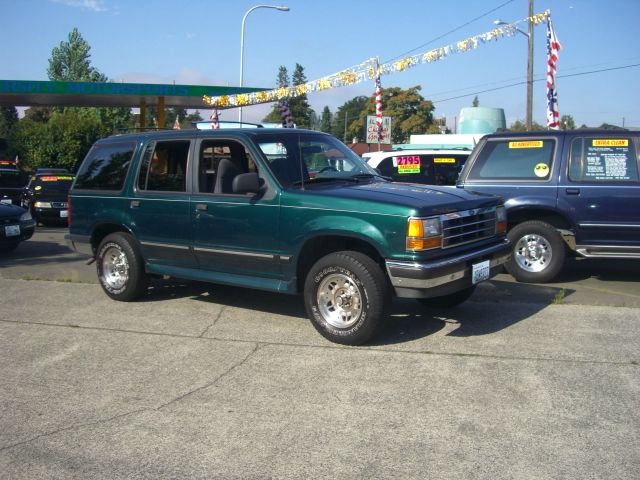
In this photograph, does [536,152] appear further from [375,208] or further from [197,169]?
[197,169]

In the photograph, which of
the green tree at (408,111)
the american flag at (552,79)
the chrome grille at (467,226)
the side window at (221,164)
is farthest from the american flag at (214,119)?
the green tree at (408,111)

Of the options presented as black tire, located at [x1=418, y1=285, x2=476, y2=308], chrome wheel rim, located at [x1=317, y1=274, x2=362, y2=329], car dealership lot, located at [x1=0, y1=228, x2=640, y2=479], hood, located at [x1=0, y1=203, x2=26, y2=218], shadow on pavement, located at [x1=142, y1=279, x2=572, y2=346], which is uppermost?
hood, located at [x1=0, y1=203, x2=26, y2=218]

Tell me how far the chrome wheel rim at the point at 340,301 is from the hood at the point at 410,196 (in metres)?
0.73

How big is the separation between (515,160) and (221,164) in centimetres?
413

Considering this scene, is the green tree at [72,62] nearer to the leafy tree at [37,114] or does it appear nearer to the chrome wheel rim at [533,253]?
the leafy tree at [37,114]

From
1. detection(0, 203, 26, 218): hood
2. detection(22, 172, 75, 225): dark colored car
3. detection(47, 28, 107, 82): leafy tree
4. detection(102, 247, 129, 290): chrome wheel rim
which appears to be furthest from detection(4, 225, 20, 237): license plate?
detection(47, 28, 107, 82): leafy tree

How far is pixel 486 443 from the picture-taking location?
375 centimetres

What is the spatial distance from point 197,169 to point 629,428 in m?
4.63

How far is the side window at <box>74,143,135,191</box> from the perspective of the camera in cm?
734

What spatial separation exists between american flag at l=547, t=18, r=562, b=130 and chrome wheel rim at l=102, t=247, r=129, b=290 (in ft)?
35.2

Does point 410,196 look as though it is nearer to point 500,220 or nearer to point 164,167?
point 500,220

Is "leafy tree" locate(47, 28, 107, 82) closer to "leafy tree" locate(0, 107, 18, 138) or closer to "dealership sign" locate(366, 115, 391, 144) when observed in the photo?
"leafy tree" locate(0, 107, 18, 138)

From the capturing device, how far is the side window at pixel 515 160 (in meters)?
8.23

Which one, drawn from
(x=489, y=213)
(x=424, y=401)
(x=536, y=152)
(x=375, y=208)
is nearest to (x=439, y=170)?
(x=536, y=152)
